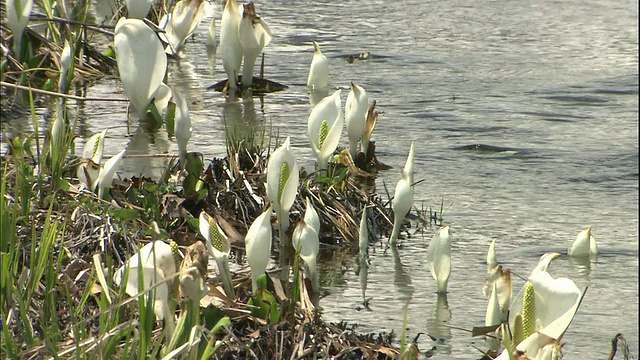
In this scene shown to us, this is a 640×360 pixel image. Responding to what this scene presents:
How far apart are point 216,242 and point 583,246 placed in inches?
50.5

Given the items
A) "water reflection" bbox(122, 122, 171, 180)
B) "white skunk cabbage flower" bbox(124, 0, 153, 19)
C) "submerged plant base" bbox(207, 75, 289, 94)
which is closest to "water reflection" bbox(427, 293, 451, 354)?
"water reflection" bbox(122, 122, 171, 180)

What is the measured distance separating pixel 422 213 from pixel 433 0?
465cm

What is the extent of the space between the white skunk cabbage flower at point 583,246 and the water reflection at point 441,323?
55 cm

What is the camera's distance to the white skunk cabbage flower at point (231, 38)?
529cm

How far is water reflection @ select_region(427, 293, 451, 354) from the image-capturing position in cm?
303

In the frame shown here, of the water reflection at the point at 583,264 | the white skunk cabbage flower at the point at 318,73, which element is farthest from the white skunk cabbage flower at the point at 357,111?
the white skunk cabbage flower at the point at 318,73

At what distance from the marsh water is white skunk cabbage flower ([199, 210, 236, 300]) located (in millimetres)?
371

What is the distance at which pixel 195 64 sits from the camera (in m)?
6.43

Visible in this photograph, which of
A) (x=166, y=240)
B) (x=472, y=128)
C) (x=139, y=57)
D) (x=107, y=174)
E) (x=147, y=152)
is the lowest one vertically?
(x=472, y=128)

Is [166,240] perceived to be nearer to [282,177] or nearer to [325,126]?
[282,177]

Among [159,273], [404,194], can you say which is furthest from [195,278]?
[404,194]

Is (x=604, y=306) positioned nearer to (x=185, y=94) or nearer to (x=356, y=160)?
(x=356, y=160)

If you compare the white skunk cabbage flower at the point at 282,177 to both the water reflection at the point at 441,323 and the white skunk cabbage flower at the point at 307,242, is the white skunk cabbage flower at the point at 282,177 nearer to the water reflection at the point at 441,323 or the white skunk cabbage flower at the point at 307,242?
the white skunk cabbage flower at the point at 307,242

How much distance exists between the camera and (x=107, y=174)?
3562mm
